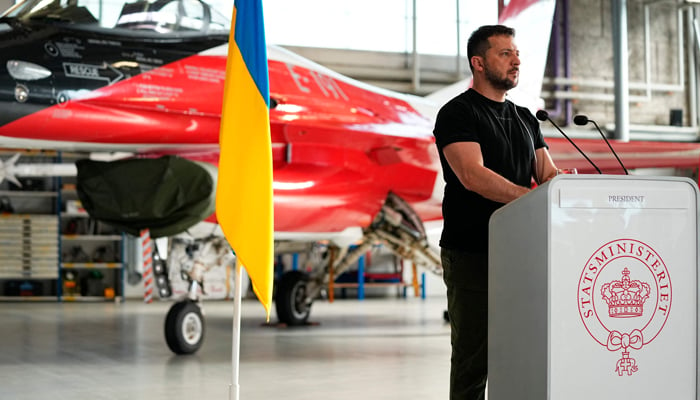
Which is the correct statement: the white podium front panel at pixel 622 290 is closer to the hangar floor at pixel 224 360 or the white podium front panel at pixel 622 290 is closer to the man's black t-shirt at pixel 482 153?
the man's black t-shirt at pixel 482 153

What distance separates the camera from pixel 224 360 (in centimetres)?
625

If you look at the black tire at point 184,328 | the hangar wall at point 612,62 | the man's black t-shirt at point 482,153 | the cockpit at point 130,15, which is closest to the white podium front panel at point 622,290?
the man's black t-shirt at point 482,153

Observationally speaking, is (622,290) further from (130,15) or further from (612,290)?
(130,15)

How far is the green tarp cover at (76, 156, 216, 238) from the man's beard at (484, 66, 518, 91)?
3661 mm

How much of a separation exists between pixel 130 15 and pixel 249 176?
10.8 feet

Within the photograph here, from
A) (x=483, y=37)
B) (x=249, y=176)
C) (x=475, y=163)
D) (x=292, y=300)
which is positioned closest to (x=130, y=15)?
(x=249, y=176)

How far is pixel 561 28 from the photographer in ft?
54.0

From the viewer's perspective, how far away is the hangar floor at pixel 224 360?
477 cm

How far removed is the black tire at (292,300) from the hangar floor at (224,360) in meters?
0.27

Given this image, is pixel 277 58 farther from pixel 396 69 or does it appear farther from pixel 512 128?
pixel 396 69

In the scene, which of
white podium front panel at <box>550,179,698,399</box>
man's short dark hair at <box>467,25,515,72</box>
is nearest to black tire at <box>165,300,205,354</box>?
man's short dark hair at <box>467,25,515,72</box>

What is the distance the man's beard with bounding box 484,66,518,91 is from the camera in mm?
2779

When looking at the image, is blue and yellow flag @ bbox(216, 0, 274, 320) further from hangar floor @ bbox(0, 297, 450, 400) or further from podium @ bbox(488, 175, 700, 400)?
hangar floor @ bbox(0, 297, 450, 400)

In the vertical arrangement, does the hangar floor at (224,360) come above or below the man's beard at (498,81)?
below
